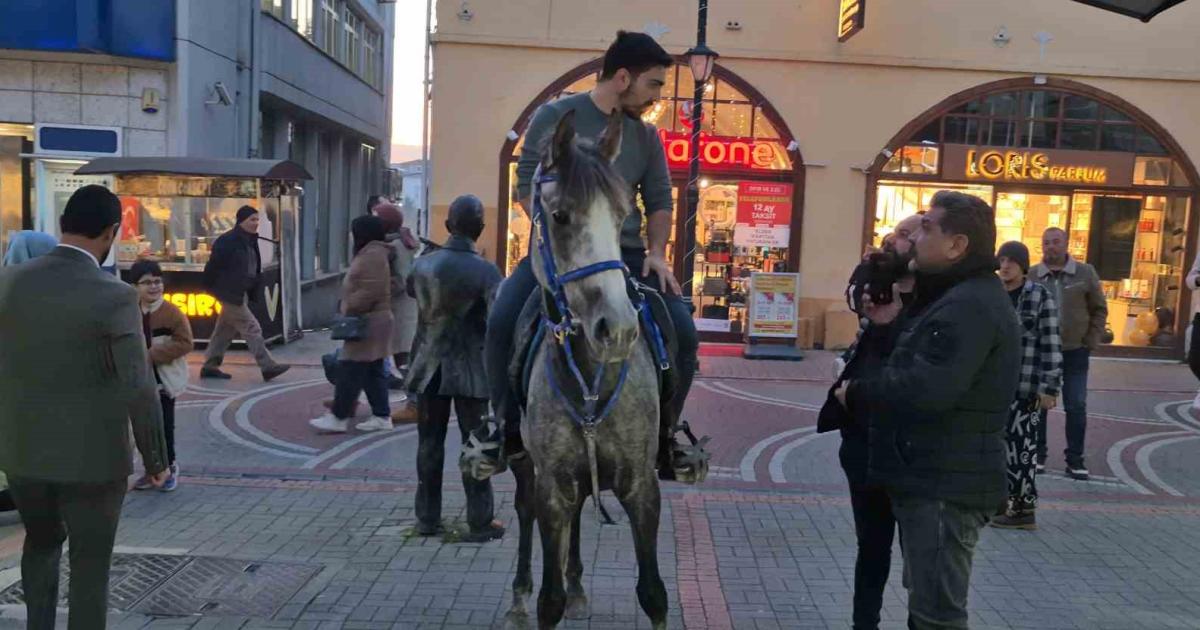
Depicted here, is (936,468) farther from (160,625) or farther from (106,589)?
(160,625)

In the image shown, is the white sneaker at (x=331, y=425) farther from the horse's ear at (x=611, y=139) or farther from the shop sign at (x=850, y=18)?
the shop sign at (x=850, y=18)

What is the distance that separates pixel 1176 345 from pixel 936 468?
1485cm

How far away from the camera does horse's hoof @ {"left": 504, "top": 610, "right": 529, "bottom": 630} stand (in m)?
4.78

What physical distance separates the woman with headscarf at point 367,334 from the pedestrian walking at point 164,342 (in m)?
1.86

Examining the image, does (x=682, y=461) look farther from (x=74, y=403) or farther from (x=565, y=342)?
(x=74, y=403)

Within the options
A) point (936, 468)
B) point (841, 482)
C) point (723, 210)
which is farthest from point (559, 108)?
point (723, 210)

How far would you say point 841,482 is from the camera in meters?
8.09

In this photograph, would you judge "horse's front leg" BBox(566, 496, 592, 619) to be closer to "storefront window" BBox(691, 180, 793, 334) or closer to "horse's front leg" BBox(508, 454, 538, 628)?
"horse's front leg" BBox(508, 454, 538, 628)

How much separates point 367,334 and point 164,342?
6.70ft

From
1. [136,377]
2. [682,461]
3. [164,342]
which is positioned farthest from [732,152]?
[136,377]

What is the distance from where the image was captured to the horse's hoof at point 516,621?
4.78 meters

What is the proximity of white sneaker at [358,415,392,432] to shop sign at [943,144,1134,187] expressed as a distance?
10.7m

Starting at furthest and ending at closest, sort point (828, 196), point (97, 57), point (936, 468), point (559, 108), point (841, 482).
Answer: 1. point (828, 196)
2. point (97, 57)
3. point (841, 482)
4. point (559, 108)
5. point (936, 468)

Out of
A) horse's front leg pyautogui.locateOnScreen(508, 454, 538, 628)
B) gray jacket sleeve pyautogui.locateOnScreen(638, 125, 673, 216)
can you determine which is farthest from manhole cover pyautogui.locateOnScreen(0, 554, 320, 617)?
gray jacket sleeve pyautogui.locateOnScreen(638, 125, 673, 216)
